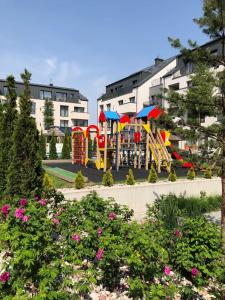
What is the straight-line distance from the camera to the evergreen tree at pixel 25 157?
5.98 meters

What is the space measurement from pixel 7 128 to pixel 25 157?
2.07m

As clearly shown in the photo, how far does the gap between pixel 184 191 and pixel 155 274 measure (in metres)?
6.53

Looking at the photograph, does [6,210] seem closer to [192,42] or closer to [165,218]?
[165,218]

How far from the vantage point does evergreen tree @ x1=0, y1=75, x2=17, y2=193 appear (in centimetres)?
722

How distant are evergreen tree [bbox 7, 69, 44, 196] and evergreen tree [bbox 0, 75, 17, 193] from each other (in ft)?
4.13

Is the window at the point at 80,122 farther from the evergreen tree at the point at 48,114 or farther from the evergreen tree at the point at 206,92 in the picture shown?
the evergreen tree at the point at 206,92

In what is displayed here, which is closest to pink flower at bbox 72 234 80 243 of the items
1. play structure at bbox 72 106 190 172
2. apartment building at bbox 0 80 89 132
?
play structure at bbox 72 106 190 172

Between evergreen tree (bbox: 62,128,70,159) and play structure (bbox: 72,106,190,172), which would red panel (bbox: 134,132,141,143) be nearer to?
play structure (bbox: 72,106,190,172)

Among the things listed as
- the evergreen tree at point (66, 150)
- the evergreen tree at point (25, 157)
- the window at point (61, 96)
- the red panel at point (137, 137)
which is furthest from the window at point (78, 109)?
the evergreen tree at point (25, 157)

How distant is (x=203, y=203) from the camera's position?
8.63 meters

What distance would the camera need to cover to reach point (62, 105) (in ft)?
146

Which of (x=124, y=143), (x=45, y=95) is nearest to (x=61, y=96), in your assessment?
(x=45, y=95)

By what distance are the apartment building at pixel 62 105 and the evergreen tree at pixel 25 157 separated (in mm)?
36026

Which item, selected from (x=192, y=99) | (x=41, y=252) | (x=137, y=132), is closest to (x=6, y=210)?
(x=41, y=252)
